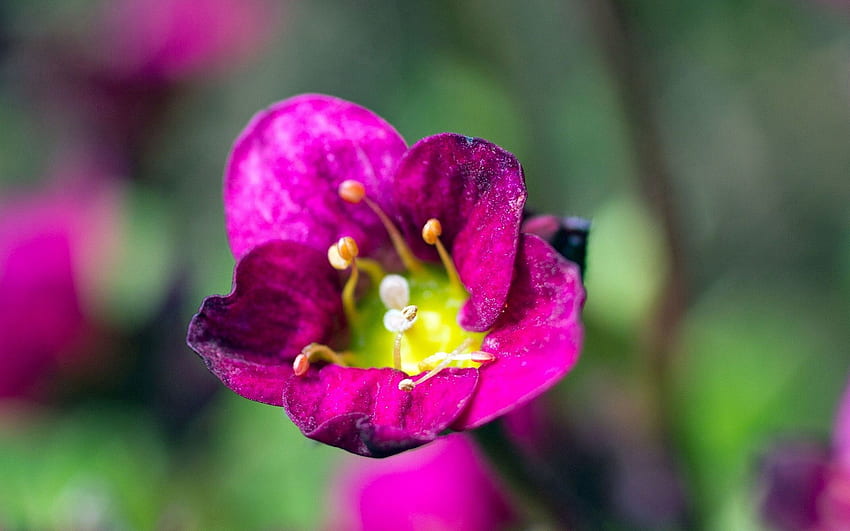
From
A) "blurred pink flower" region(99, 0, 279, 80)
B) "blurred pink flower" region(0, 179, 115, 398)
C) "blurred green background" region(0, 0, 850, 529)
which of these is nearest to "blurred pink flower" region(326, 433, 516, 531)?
"blurred green background" region(0, 0, 850, 529)

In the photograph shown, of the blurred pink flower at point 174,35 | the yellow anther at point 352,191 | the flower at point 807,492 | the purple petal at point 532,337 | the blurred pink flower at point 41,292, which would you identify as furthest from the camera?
the blurred pink flower at point 174,35

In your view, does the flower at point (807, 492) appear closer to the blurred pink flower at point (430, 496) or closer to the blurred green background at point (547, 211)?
the blurred green background at point (547, 211)

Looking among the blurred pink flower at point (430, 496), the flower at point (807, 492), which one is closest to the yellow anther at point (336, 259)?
the blurred pink flower at point (430, 496)

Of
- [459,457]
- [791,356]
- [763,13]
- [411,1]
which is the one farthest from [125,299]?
[763,13]

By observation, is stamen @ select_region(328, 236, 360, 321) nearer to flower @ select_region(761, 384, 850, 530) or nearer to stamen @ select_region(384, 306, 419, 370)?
stamen @ select_region(384, 306, 419, 370)

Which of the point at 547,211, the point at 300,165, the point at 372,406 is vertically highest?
the point at 300,165

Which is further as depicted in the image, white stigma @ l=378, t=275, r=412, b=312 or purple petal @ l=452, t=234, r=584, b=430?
white stigma @ l=378, t=275, r=412, b=312

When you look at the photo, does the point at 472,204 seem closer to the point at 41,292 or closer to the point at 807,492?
the point at 807,492

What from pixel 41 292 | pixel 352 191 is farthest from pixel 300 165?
pixel 41 292
